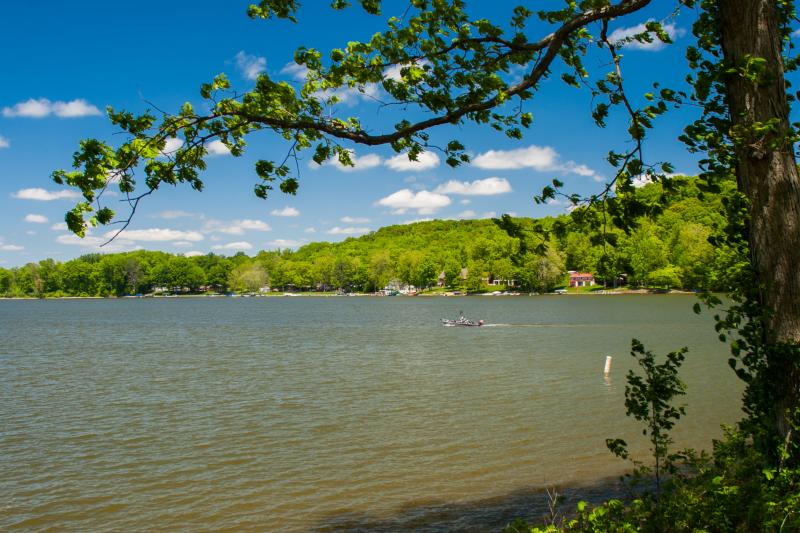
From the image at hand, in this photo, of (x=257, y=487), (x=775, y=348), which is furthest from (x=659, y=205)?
(x=257, y=487)

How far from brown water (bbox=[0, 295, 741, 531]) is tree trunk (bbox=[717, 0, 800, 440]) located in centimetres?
696

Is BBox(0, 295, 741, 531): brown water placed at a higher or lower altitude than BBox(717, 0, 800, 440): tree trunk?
lower

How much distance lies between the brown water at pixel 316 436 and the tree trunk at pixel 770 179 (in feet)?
22.8

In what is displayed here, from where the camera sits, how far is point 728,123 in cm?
544

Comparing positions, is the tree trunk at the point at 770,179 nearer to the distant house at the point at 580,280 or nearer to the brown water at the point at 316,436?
the brown water at the point at 316,436

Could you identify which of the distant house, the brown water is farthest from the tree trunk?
the distant house

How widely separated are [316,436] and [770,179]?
1424 cm

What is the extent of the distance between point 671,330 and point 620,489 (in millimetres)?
40200

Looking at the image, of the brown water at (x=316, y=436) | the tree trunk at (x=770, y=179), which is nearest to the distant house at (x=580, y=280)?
the brown water at (x=316, y=436)

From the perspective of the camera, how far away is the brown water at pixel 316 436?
11.8 meters

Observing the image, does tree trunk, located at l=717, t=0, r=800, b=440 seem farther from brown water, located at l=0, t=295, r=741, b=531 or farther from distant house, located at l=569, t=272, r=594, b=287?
distant house, located at l=569, t=272, r=594, b=287

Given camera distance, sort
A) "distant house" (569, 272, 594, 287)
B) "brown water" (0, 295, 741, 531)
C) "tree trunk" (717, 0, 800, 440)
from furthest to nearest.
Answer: "distant house" (569, 272, 594, 287) → "brown water" (0, 295, 741, 531) → "tree trunk" (717, 0, 800, 440)

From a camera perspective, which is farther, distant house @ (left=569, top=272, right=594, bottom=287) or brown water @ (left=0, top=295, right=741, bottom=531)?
distant house @ (left=569, top=272, right=594, bottom=287)

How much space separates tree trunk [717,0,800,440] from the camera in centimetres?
509
